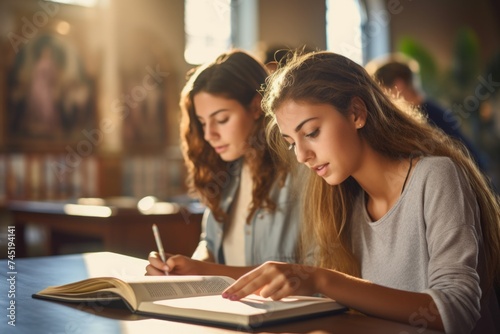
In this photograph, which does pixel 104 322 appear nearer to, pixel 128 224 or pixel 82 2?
pixel 128 224

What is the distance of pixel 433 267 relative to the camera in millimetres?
1681

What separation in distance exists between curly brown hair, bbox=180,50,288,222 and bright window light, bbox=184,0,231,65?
6.66 meters

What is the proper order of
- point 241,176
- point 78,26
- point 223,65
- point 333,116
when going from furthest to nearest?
point 78,26 → point 241,176 → point 223,65 → point 333,116

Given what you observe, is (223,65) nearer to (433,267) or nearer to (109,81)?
(433,267)

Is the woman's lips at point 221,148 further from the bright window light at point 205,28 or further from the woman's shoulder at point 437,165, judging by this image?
the bright window light at point 205,28

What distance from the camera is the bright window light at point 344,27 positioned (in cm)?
1032

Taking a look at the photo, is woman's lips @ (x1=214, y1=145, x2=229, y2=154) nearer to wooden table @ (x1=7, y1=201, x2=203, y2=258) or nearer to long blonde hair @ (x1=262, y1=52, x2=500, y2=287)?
long blonde hair @ (x1=262, y1=52, x2=500, y2=287)

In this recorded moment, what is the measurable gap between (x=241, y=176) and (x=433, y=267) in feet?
4.25

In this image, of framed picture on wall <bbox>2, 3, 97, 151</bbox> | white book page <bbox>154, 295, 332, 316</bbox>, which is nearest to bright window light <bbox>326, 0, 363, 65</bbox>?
framed picture on wall <bbox>2, 3, 97, 151</bbox>

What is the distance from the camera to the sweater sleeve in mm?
1554

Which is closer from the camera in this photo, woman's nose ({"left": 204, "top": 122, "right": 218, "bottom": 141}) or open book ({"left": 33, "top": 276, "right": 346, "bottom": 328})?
open book ({"left": 33, "top": 276, "right": 346, "bottom": 328})

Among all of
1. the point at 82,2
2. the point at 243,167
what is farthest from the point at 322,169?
the point at 82,2

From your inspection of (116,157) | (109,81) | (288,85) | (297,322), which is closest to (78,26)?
(109,81)

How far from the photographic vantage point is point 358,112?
1.98 meters
